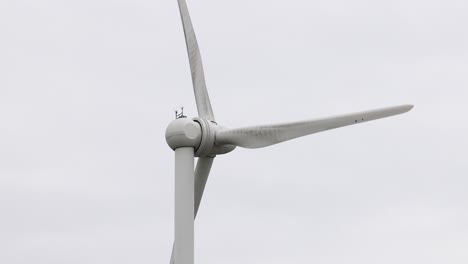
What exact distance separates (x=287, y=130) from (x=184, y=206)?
13.3ft

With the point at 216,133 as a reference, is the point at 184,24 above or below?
above

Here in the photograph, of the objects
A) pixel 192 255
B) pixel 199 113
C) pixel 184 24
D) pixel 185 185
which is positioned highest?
pixel 184 24

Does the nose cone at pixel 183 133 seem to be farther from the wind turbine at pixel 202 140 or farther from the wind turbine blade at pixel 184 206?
the wind turbine blade at pixel 184 206

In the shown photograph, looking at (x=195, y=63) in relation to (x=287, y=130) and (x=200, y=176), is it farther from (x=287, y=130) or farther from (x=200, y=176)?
(x=287, y=130)

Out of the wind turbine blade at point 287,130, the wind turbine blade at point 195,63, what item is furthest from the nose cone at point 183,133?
the wind turbine blade at point 195,63

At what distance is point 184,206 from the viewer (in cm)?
3147

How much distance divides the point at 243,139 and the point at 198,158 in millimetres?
2117

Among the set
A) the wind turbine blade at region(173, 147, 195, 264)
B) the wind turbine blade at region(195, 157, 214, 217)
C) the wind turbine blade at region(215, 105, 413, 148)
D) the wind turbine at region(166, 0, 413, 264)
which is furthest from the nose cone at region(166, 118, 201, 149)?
the wind turbine blade at region(195, 157, 214, 217)

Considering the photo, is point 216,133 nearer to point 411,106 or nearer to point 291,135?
point 291,135

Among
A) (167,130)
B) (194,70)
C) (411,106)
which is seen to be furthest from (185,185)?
(411,106)

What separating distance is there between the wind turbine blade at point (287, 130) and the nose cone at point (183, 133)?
3.05 feet

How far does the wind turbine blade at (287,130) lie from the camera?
3112cm

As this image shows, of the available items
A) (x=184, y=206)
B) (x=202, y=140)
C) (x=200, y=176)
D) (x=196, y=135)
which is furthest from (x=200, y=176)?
(x=184, y=206)

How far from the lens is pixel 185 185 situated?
31.7 m
